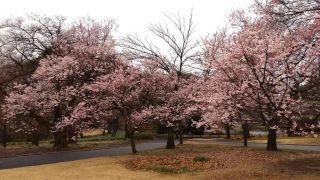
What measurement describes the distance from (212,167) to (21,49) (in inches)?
1058

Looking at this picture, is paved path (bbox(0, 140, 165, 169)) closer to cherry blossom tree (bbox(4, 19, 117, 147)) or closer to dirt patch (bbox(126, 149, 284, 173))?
cherry blossom tree (bbox(4, 19, 117, 147))

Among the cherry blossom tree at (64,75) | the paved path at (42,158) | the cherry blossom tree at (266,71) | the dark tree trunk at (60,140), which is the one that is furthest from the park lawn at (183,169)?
the dark tree trunk at (60,140)

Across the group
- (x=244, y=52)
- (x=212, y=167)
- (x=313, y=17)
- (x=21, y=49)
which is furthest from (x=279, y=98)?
(x=21, y=49)

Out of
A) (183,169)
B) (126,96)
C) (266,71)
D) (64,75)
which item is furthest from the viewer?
(64,75)

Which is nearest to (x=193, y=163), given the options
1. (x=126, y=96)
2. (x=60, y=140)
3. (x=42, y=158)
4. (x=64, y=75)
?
(x=126, y=96)

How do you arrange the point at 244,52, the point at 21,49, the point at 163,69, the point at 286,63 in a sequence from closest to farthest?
the point at 244,52, the point at 286,63, the point at 163,69, the point at 21,49

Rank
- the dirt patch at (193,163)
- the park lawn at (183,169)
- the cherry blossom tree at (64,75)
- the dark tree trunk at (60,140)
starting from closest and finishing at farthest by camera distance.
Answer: the park lawn at (183,169) < the dirt patch at (193,163) < the cherry blossom tree at (64,75) < the dark tree trunk at (60,140)

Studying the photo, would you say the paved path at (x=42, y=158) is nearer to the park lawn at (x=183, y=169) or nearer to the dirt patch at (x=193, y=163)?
the park lawn at (x=183, y=169)

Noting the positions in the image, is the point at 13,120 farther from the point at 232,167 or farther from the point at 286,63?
the point at 286,63

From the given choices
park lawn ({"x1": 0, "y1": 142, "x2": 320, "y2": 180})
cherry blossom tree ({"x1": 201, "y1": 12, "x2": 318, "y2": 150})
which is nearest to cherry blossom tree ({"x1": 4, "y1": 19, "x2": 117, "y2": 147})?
park lawn ({"x1": 0, "y1": 142, "x2": 320, "y2": 180})

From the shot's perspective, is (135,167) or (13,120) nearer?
(135,167)

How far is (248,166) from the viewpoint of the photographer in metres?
21.0

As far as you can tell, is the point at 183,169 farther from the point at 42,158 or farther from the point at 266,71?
the point at 42,158

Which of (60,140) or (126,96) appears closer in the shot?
(126,96)
